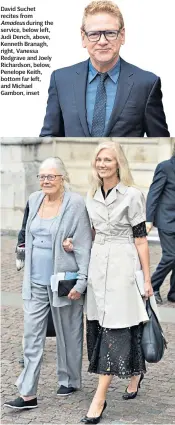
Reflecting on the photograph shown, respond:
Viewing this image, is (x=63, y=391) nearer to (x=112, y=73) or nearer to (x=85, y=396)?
(x=85, y=396)

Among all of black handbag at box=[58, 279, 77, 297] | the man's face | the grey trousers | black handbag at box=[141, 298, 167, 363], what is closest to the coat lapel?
black handbag at box=[58, 279, 77, 297]

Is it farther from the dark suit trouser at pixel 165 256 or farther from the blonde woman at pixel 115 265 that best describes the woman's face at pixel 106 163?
the dark suit trouser at pixel 165 256

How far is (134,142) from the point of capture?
6102 millimetres

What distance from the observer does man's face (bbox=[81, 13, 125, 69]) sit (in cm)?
577

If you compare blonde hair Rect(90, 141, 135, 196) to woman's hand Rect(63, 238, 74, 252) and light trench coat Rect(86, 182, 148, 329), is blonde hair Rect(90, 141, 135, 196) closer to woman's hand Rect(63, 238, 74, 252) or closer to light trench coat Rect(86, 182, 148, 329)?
light trench coat Rect(86, 182, 148, 329)

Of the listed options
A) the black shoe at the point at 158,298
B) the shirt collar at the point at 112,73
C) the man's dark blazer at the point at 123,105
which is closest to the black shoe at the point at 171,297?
the black shoe at the point at 158,298

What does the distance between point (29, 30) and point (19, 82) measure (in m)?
0.36

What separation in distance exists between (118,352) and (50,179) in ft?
3.84

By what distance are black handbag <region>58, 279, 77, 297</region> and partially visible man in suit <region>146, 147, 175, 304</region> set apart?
9.31 feet

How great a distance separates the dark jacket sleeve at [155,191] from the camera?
8.88 metres

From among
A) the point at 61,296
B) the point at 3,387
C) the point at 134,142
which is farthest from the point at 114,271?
the point at 3,387

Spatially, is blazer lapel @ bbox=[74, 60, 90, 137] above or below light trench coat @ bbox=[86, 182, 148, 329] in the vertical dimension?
above

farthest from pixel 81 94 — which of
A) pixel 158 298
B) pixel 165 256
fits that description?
pixel 158 298

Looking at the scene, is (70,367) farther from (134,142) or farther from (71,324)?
(134,142)
